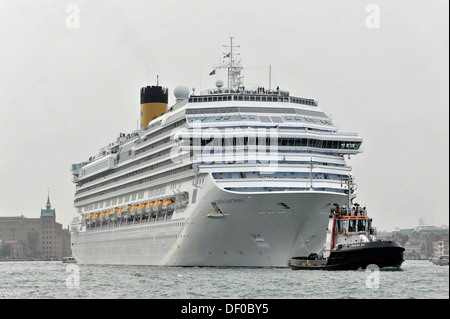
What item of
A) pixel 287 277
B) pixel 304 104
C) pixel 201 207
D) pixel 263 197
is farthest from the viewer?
pixel 304 104

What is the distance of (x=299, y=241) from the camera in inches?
2446

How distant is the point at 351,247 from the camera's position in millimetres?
59469

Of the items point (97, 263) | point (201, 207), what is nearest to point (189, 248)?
point (201, 207)

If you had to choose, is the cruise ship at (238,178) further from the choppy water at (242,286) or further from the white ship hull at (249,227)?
the choppy water at (242,286)

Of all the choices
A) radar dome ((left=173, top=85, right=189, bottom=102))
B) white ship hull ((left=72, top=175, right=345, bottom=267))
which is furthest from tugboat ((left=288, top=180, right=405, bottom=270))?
radar dome ((left=173, top=85, right=189, bottom=102))

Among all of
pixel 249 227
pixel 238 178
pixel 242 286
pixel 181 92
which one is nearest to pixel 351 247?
pixel 249 227

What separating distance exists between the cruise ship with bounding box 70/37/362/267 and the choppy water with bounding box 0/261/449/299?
261cm

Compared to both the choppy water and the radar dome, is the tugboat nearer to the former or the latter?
the choppy water

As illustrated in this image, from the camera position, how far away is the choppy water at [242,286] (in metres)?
44.2

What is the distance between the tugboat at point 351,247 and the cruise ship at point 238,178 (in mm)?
1250

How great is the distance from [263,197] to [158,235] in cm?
1556

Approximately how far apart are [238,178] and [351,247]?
9064 millimetres
